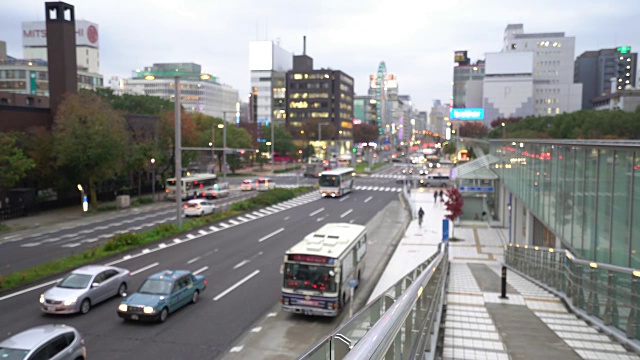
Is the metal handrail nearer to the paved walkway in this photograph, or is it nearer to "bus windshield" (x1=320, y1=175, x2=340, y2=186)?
the paved walkway

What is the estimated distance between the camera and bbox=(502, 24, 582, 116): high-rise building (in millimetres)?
136750

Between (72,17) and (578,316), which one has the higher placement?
(72,17)

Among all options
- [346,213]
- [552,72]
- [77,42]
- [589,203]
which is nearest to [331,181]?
[346,213]

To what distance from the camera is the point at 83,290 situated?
684 inches

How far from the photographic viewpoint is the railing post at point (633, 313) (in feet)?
28.6

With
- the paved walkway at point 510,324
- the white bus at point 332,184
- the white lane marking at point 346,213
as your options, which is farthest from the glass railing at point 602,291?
the white bus at point 332,184

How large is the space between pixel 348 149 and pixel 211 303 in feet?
511

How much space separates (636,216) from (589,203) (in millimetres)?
3475

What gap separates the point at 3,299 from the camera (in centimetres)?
1880

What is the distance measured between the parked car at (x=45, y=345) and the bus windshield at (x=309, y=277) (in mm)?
6888

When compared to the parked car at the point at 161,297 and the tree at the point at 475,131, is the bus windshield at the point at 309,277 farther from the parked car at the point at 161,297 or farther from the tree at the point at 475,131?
the tree at the point at 475,131

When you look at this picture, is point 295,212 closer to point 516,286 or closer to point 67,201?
point 67,201

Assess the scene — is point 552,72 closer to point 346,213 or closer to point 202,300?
point 346,213

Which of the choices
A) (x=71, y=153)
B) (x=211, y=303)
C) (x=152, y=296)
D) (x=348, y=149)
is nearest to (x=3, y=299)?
(x=152, y=296)
